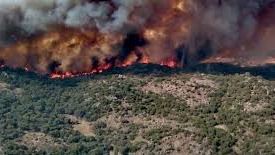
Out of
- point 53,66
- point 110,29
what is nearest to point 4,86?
point 53,66

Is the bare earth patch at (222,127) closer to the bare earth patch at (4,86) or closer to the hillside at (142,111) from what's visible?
the hillside at (142,111)

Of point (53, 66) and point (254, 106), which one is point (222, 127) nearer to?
point (254, 106)

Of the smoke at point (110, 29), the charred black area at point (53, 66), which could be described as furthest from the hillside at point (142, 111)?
the smoke at point (110, 29)

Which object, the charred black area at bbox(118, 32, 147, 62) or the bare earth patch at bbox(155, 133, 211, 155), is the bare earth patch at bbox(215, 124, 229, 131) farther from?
the charred black area at bbox(118, 32, 147, 62)

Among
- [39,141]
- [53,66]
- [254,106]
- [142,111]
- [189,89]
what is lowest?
[39,141]

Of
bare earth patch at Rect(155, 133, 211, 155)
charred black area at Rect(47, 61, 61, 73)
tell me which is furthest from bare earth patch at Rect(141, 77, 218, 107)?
charred black area at Rect(47, 61, 61, 73)

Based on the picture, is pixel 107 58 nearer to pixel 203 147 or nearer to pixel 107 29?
pixel 107 29
